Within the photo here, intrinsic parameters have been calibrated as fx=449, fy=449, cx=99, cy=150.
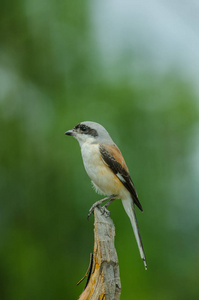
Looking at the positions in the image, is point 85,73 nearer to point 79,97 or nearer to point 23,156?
point 79,97

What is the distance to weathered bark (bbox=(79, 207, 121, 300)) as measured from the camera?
127 inches

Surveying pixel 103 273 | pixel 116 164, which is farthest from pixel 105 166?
pixel 103 273

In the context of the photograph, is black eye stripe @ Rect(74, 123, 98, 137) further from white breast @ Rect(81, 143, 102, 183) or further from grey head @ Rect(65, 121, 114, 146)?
white breast @ Rect(81, 143, 102, 183)

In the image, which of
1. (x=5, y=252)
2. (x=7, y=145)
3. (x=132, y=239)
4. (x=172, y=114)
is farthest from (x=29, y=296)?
(x=172, y=114)

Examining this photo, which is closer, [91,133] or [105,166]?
[105,166]

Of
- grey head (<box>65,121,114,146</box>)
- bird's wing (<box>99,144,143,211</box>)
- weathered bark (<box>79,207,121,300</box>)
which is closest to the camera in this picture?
weathered bark (<box>79,207,121,300</box>)

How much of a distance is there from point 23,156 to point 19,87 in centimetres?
172

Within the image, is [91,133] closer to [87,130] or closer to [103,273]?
[87,130]

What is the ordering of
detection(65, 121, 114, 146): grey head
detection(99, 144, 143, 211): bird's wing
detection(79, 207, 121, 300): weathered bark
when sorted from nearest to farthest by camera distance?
detection(79, 207, 121, 300): weathered bark → detection(99, 144, 143, 211): bird's wing → detection(65, 121, 114, 146): grey head

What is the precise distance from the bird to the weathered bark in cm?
110

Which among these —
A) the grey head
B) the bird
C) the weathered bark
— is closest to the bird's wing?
the bird

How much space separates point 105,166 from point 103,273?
147 cm

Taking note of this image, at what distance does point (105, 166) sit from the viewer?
455 cm

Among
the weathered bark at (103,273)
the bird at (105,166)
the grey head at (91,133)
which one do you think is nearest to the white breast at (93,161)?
the bird at (105,166)
